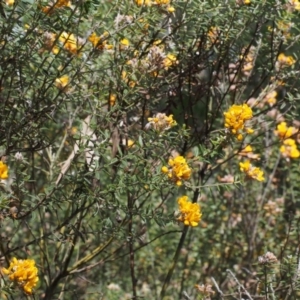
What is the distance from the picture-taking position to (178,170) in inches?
92.6

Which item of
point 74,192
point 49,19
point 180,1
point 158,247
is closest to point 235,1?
point 180,1

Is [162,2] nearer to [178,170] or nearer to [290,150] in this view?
[178,170]

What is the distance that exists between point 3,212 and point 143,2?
3.18ft

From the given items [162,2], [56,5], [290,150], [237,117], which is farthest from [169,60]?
[290,150]

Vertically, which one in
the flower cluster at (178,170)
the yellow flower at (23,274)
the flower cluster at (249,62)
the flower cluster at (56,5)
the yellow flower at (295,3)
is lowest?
the yellow flower at (23,274)

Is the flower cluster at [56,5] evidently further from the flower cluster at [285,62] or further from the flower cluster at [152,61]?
the flower cluster at [285,62]

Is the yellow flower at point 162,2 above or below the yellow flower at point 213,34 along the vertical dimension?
below

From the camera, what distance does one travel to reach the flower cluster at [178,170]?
92.6 inches

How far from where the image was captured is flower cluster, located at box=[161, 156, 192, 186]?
7.72ft

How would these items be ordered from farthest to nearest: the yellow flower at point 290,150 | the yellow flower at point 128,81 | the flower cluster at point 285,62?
the yellow flower at point 290,150, the flower cluster at point 285,62, the yellow flower at point 128,81

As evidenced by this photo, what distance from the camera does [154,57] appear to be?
2625 mm

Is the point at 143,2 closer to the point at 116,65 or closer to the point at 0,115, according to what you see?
the point at 116,65

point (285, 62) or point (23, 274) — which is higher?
point (285, 62)

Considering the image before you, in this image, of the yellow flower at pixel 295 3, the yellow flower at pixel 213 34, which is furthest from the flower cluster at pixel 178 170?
the yellow flower at pixel 295 3
